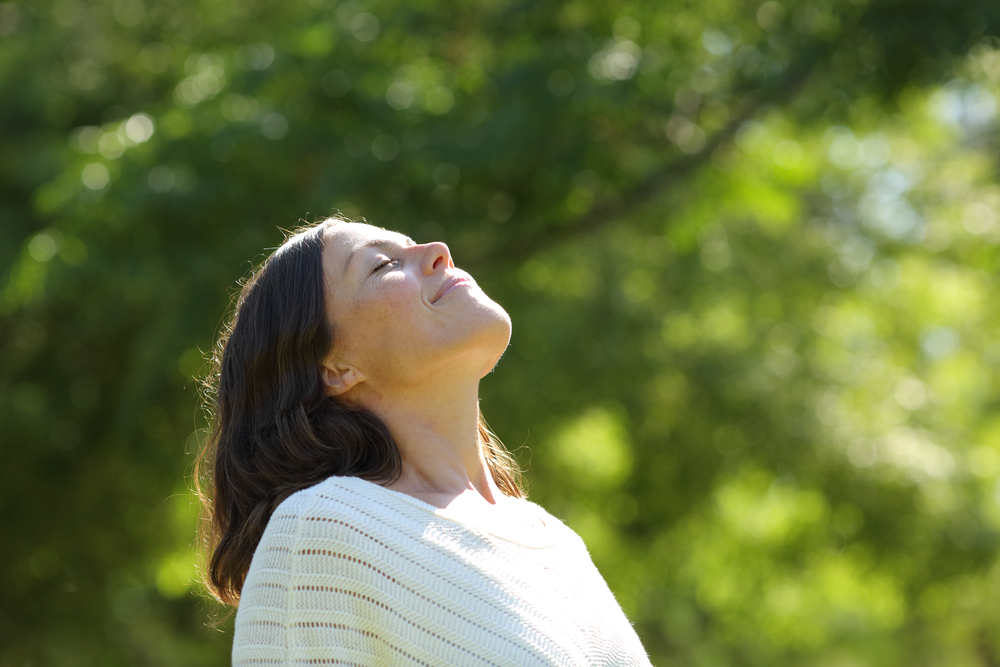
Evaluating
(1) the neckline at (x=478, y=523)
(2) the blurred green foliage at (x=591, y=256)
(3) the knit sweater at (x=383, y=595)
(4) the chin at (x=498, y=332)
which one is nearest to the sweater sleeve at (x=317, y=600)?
(3) the knit sweater at (x=383, y=595)

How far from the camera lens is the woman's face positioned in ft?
6.54

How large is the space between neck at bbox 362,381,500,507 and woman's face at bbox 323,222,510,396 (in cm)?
4

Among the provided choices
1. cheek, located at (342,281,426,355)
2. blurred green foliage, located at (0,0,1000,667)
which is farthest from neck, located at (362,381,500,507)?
blurred green foliage, located at (0,0,1000,667)

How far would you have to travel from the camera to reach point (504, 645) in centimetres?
173

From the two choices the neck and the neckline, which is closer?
the neckline

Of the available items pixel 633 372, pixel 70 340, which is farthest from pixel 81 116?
pixel 633 372

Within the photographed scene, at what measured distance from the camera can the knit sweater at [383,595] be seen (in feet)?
5.61

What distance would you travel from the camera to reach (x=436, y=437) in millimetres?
2051

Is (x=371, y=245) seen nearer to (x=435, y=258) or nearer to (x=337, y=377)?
(x=435, y=258)

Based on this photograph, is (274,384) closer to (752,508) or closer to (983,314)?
(752,508)

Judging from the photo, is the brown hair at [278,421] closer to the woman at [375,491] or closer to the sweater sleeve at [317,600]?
the woman at [375,491]

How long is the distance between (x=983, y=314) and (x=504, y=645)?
963 cm

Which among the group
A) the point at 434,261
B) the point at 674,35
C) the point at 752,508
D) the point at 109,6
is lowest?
the point at 752,508

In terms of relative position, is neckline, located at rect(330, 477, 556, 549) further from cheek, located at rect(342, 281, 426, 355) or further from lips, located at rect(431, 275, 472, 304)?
lips, located at rect(431, 275, 472, 304)
